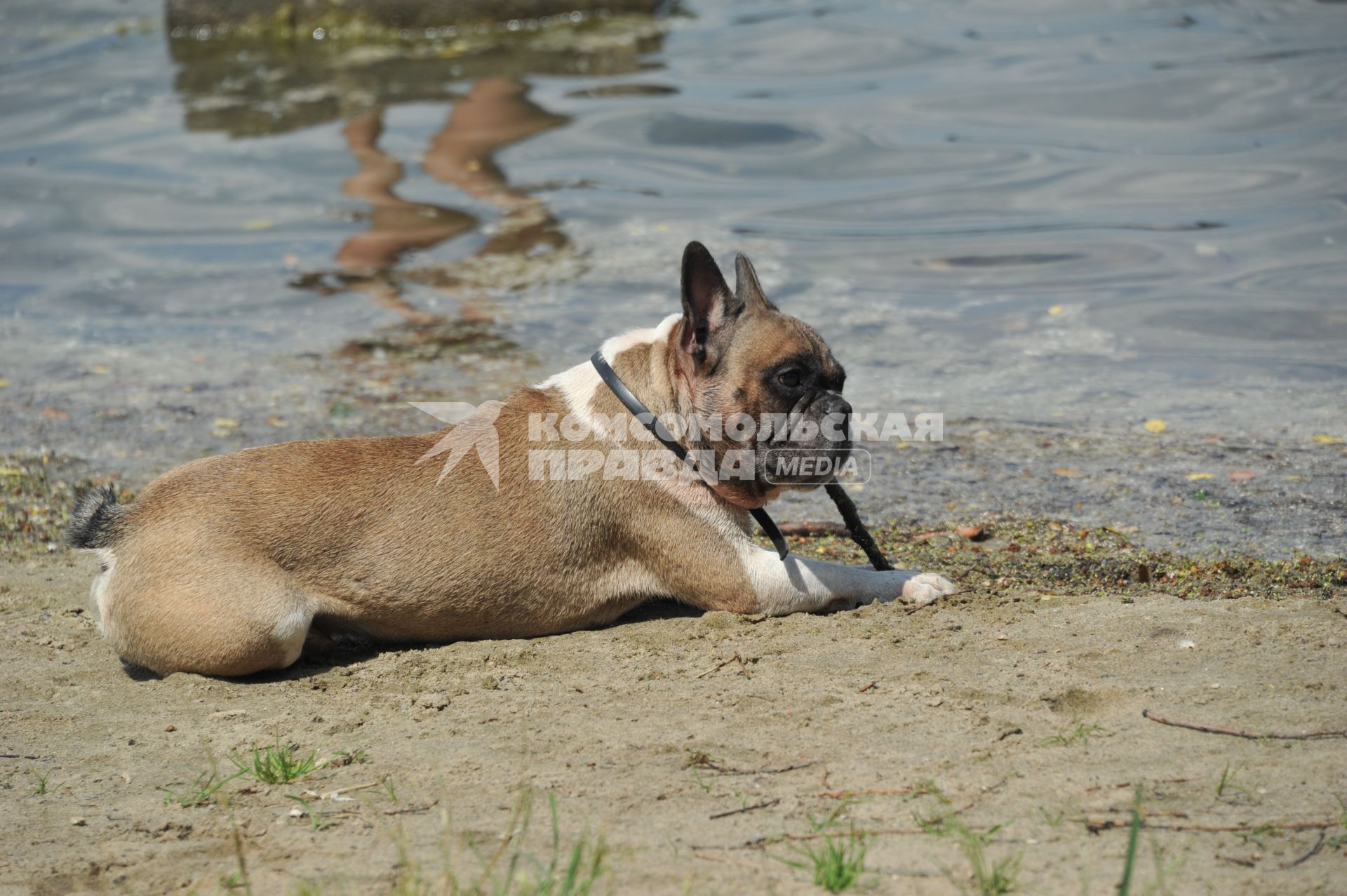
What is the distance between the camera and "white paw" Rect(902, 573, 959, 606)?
221 inches

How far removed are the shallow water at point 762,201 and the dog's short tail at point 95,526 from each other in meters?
4.40

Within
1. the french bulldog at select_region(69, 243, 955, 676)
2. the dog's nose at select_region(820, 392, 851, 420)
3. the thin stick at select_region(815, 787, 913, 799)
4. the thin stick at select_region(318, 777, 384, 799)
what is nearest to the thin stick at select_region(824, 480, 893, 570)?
the french bulldog at select_region(69, 243, 955, 676)

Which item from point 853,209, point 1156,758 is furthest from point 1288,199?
point 1156,758

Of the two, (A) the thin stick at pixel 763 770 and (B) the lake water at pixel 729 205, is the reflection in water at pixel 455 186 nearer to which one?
(B) the lake water at pixel 729 205

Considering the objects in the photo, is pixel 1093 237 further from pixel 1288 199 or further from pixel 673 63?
pixel 673 63

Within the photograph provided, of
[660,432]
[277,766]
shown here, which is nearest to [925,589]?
[660,432]

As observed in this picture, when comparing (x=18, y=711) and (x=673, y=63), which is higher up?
(x=673, y=63)

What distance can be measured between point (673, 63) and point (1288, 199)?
8.73m

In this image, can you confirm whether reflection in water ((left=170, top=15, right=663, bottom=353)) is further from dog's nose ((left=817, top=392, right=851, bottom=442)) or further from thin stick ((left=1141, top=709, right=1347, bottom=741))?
thin stick ((left=1141, top=709, right=1347, bottom=741))

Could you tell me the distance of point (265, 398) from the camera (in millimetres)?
9258

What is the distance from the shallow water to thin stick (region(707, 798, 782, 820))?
4.93 metres

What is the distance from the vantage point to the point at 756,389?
541 cm

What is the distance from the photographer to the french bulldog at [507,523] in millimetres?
5242

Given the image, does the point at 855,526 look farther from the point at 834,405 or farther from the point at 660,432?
the point at 660,432
